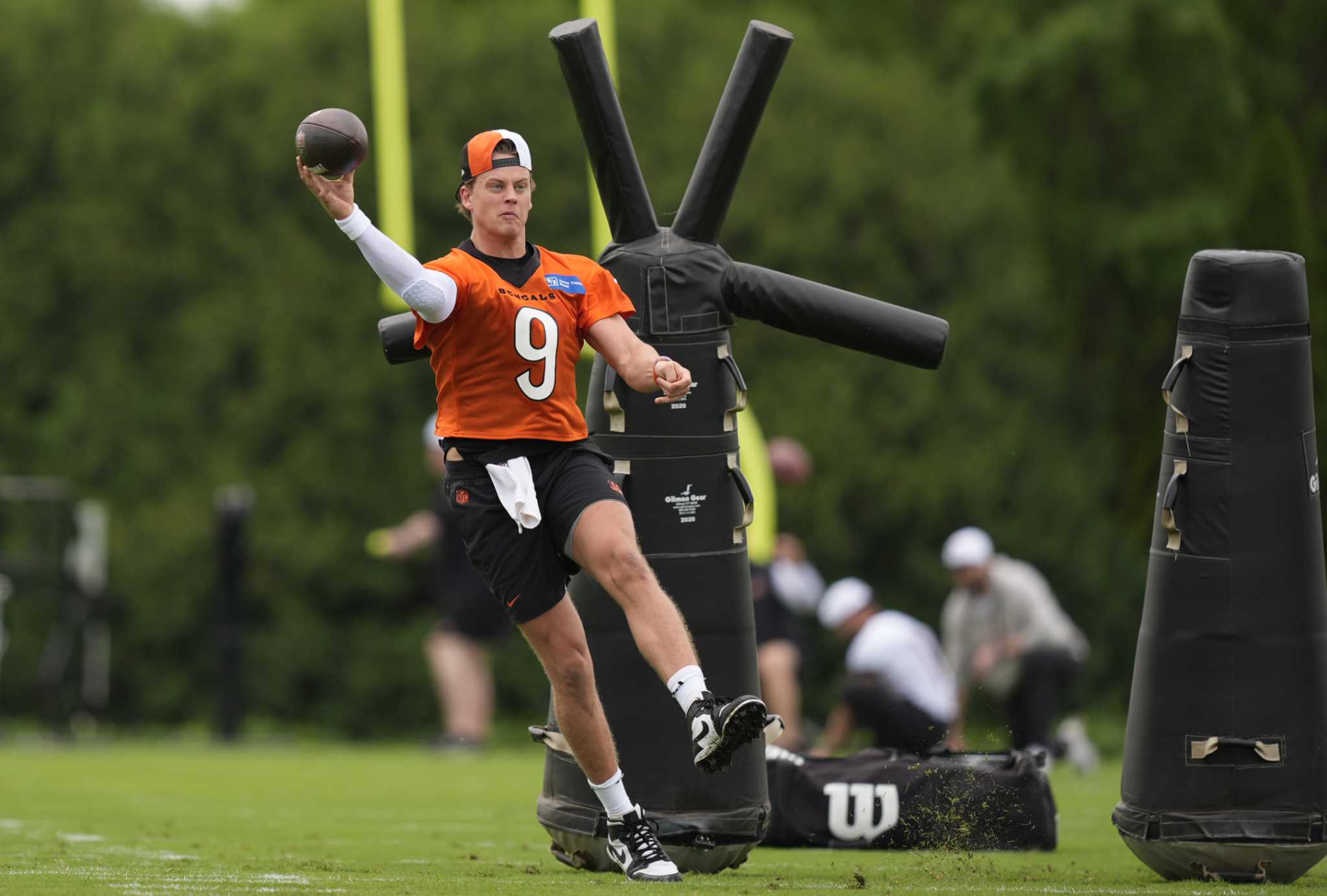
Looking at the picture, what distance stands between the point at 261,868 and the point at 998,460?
17.6 m

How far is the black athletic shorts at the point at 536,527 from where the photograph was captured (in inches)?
250

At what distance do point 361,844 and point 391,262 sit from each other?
2607 millimetres

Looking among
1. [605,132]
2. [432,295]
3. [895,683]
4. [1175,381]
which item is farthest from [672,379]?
[895,683]

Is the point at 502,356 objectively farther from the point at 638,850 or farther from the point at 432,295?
the point at 638,850

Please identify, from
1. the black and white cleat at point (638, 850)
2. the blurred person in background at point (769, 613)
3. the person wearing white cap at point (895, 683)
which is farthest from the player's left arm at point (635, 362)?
the person wearing white cap at point (895, 683)

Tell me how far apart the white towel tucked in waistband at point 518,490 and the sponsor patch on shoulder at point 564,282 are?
0.55 m

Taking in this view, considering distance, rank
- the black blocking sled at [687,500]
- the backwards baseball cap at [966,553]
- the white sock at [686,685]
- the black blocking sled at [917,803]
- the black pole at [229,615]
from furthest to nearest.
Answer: the black pole at [229,615]
the backwards baseball cap at [966,553]
the black blocking sled at [917,803]
the black blocking sled at [687,500]
the white sock at [686,685]

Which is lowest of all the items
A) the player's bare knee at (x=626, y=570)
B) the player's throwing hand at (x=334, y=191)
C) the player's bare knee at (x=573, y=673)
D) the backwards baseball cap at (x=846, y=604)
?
the backwards baseball cap at (x=846, y=604)

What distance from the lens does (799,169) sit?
2362cm

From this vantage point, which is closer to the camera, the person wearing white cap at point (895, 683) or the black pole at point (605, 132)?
the black pole at point (605, 132)

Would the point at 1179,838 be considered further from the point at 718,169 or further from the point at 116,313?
the point at 116,313

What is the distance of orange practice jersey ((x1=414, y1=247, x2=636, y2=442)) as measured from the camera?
6.36 m

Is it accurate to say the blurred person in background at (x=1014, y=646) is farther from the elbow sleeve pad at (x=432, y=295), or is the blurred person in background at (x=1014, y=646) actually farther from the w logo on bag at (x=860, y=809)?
the elbow sleeve pad at (x=432, y=295)

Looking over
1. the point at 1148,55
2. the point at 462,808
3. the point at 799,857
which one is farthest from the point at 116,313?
the point at 799,857
